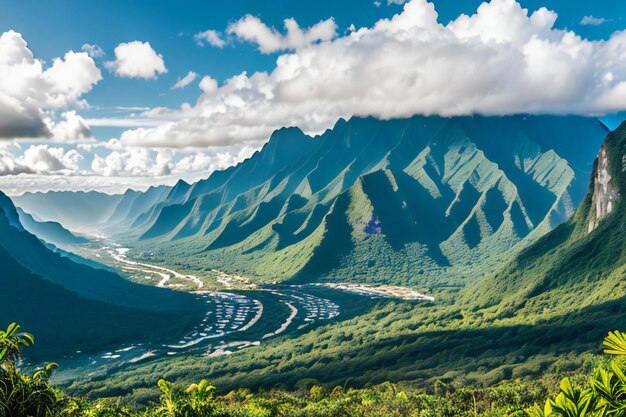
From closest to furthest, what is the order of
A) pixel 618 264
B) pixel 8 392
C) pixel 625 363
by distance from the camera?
pixel 625 363
pixel 8 392
pixel 618 264

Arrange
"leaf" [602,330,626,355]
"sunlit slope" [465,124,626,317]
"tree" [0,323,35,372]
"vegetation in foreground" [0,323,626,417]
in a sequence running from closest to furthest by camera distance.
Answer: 1. "vegetation in foreground" [0,323,626,417]
2. "leaf" [602,330,626,355]
3. "tree" [0,323,35,372]
4. "sunlit slope" [465,124,626,317]

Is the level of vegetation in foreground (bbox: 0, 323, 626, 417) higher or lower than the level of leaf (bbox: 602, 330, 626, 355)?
lower

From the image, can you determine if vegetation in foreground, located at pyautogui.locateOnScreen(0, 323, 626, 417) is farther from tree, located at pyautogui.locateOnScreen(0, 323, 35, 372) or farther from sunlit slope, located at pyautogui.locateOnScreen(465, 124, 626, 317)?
sunlit slope, located at pyautogui.locateOnScreen(465, 124, 626, 317)

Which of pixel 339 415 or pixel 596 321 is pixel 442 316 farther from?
pixel 339 415

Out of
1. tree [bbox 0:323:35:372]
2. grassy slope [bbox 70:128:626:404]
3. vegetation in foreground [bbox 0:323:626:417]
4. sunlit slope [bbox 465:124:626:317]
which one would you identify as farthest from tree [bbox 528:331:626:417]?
sunlit slope [bbox 465:124:626:317]

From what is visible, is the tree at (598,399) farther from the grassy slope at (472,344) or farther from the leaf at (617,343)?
the grassy slope at (472,344)

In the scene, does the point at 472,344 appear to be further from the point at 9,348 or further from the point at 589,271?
the point at 9,348

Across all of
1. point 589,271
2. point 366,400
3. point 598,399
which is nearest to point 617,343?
point 598,399

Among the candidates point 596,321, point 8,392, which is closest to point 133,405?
point 8,392

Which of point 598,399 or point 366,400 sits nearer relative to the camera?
point 598,399

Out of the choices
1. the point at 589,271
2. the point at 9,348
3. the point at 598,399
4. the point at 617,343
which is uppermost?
the point at 617,343

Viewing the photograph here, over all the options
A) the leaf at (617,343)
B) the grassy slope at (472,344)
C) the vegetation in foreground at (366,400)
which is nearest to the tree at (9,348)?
the vegetation in foreground at (366,400)
